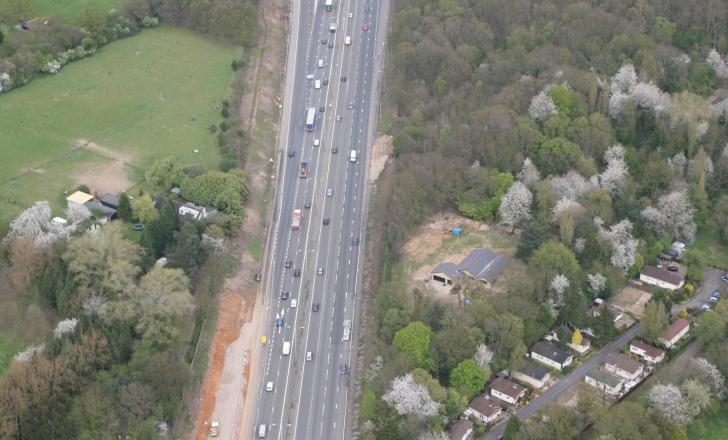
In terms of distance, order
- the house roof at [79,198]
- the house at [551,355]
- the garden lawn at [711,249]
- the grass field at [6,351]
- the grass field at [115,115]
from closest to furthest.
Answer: the grass field at [6,351], the house at [551,355], the garden lawn at [711,249], the house roof at [79,198], the grass field at [115,115]

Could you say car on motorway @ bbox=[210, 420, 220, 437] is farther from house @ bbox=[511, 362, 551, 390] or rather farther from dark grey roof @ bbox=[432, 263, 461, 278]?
dark grey roof @ bbox=[432, 263, 461, 278]

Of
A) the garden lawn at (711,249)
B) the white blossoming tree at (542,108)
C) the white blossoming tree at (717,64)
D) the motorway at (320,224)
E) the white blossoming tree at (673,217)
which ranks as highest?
the white blossoming tree at (717,64)

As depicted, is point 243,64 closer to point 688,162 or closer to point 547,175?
point 547,175

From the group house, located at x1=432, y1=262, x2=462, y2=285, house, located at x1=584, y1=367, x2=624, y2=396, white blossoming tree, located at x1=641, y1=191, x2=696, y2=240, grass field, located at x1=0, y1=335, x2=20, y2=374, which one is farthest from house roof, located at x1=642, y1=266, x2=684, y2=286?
grass field, located at x1=0, y1=335, x2=20, y2=374

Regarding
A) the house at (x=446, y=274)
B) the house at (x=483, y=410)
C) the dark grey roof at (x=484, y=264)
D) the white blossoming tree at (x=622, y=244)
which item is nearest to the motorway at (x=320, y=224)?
the house at (x=446, y=274)

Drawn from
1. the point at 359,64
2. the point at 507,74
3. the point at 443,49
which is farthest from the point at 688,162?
the point at 359,64

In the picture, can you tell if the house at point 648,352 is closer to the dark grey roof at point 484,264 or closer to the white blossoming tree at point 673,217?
the dark grey roof at point 484,264
